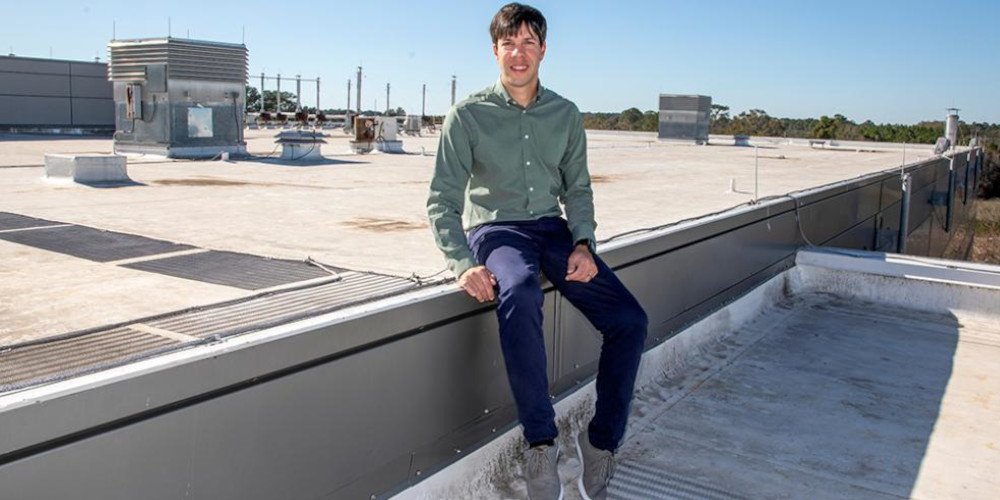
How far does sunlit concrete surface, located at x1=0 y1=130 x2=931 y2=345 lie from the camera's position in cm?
478

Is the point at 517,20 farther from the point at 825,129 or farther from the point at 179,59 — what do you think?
the point at 825,129

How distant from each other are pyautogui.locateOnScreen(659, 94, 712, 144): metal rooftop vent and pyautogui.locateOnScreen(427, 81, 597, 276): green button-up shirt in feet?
109

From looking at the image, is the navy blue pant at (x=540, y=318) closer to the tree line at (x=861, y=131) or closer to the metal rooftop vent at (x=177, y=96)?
the metal rooftop vent at (x=177, y=96)

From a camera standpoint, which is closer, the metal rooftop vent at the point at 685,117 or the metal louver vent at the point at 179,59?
the metal louver vent at the point at 179,59

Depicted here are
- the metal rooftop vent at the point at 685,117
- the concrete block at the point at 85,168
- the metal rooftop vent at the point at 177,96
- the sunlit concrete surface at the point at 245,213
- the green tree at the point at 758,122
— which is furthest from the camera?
the green tree at the point at 758,122

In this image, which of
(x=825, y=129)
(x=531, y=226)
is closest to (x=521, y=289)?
(x=531, y=226)

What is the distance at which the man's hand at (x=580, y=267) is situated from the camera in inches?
147

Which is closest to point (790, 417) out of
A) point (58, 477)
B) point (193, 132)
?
point (58, 477)

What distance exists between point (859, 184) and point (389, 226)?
689 centimetres

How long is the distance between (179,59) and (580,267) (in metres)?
15.0

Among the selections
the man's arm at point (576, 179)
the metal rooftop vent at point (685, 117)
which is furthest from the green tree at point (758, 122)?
the man's arm at point (576, 179)

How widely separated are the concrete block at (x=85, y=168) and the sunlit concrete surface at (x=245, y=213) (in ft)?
0.64

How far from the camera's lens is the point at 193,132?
675 inches

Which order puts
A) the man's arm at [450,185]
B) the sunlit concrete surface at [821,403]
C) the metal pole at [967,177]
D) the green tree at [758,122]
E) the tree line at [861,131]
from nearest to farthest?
the man's arm at [450,185] < the sunlit concrete surface at [821,403] < the metal pole at [967,177] < the tree line at [861,131] < the green tree at [758,122]
